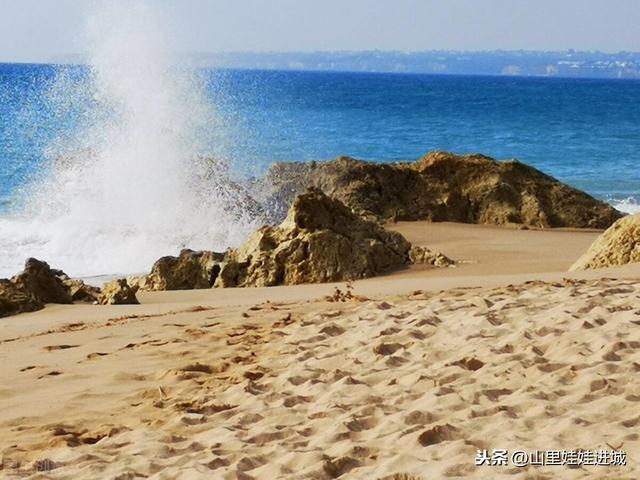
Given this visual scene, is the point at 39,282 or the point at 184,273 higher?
the point at 39,282

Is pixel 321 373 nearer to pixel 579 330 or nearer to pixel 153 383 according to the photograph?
pixel 153 383

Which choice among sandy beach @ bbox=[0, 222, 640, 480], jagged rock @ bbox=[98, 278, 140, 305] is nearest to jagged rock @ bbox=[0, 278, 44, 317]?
sandy beach @ bbox=[0, 222, 640, 480]

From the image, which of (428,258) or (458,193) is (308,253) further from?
(458,193)

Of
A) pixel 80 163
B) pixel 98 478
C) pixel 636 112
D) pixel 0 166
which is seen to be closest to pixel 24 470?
pixel 98 478

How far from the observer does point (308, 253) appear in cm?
969

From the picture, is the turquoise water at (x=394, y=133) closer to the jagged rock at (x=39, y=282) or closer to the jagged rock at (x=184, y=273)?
the jagged rock at (x=184, y=273)

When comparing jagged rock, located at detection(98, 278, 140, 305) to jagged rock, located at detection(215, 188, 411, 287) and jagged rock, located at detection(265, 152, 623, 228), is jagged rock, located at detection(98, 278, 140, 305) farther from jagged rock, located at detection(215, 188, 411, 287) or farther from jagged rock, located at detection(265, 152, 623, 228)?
jagged rock, located at detection(265, 152, 623, 228)

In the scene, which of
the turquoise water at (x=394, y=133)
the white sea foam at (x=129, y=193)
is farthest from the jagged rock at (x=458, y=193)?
the turquoise water at (x=394, y=133)

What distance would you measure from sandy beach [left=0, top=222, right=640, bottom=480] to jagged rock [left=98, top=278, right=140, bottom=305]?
0.51m

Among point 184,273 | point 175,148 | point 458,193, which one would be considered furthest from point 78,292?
point 175,148

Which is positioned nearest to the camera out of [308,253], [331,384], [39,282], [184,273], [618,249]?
[331,384]

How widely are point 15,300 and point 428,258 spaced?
3.96 m

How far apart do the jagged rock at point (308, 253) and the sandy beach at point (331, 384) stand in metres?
1.50

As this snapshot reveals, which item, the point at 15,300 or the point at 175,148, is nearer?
the point at 15,300
